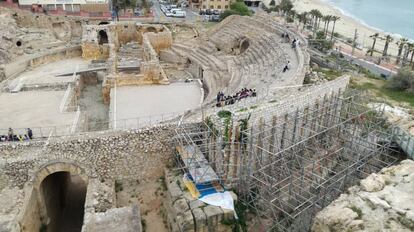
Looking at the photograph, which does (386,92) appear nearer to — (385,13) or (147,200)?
(147,200)

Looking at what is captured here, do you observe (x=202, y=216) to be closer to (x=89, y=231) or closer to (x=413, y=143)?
(x=89, y=231)

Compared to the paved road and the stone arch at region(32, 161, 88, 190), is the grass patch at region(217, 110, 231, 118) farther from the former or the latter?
the paved road

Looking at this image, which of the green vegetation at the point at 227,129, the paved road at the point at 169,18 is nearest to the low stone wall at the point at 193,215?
the green vegetation at the point at 227,129

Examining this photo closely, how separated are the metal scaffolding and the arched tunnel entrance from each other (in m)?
6.30

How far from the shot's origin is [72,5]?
5297 cm

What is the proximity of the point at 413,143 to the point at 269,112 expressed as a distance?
6433mm

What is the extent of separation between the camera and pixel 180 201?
47.4ft

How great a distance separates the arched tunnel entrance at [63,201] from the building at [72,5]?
36.9 meters

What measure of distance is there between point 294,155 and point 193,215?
4.42m

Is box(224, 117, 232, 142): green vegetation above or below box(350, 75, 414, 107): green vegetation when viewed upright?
above

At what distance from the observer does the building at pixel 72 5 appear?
52156mm

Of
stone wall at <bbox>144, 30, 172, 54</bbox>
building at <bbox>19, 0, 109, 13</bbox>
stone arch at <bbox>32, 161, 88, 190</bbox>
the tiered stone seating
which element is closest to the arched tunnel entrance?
stone arch at <bbox>32, 161, 88, 190</bbox>

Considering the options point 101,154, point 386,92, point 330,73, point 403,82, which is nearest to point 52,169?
point 101,154

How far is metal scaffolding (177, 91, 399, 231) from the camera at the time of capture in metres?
14.6
